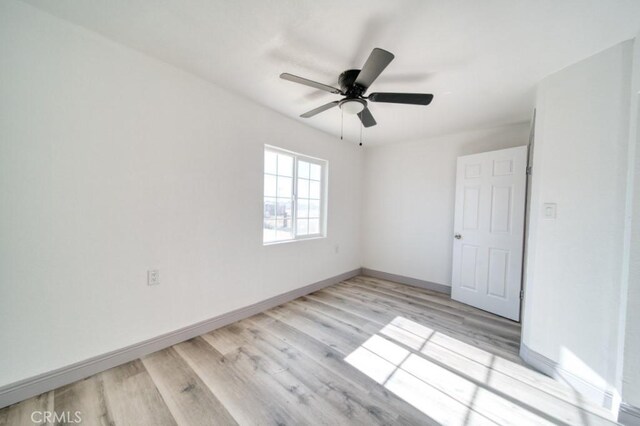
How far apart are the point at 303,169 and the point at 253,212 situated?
1.10m

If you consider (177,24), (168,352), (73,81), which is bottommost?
(168,352)

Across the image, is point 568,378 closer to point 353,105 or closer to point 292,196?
point 353,105

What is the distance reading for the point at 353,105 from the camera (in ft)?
6.21

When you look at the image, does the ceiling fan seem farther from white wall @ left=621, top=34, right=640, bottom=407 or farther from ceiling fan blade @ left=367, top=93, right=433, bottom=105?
white wall @ left=621, top=34, right=640, bottom=407

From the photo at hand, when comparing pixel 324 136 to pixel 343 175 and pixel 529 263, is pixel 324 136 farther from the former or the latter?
pixel 529 263

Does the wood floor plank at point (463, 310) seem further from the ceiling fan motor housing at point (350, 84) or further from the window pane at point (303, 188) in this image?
the ceiling fan motor housing at point (350, 84)

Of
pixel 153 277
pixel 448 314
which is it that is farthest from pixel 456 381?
A: pixel 153 277

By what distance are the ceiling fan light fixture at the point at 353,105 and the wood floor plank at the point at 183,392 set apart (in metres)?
2.32

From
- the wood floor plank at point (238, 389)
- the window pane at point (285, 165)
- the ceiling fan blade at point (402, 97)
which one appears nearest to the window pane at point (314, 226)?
the window pane at point (285, 165)

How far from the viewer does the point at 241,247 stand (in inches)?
100

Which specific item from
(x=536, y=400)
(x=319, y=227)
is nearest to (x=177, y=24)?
(x=319, y=227)

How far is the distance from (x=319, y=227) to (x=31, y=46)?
125 inches

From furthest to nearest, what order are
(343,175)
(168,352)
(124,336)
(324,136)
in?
(343,175)
(324,136)
(168,352)
(124,336)

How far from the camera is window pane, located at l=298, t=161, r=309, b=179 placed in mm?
3294
